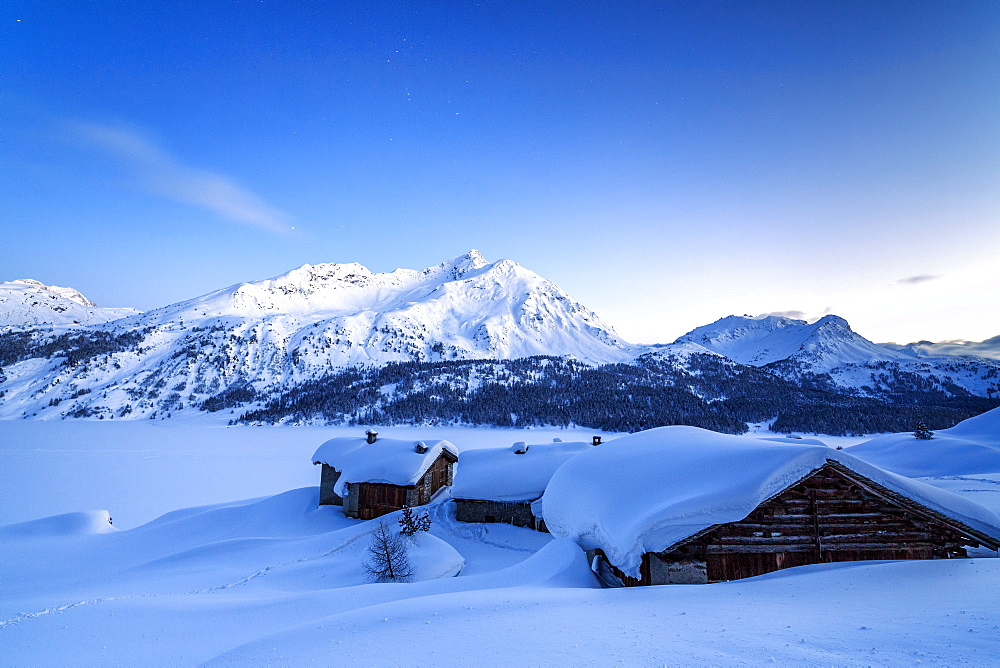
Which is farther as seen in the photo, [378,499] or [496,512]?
[378,499]

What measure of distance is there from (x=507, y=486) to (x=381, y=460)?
30.1 ft

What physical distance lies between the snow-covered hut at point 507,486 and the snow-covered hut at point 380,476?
135 inches

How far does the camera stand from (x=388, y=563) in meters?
17.2

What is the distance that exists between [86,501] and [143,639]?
4067cm

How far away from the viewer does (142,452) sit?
69562 millimetres

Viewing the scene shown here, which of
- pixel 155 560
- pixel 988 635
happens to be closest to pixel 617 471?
pixel 988 635

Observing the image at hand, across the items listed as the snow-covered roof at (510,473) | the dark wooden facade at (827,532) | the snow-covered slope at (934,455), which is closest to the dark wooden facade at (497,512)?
the snow-covered roof at (510,473)

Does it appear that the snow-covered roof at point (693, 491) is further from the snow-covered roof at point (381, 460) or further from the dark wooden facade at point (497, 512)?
the snow-covered roof at point (381, 460)

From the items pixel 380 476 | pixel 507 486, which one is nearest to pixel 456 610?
pixel 507 486

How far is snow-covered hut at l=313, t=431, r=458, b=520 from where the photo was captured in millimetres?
28344

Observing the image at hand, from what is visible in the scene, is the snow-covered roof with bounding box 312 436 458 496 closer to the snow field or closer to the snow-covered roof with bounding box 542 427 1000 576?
the snow field

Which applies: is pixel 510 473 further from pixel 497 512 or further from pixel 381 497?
pixel 381 497

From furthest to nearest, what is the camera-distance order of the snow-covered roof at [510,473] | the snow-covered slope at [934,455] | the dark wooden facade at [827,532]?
1. the snow-covered slope at [934,455]
2. the snow-covered roof at [510,473]
3. the dark wooden facade at [827,532]

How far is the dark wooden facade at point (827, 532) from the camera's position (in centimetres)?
1080
